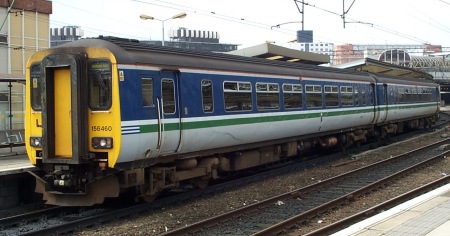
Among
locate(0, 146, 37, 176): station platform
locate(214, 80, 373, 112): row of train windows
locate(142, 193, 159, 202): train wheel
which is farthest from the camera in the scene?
locate(214, 80, 373, 112): row of train windows

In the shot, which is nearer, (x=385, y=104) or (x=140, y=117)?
(x=140, y=117)

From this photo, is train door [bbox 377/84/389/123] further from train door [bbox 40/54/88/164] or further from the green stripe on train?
train door [bbox 40/54/88/164]

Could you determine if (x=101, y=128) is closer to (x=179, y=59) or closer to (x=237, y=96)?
→ (x=179, y=59)

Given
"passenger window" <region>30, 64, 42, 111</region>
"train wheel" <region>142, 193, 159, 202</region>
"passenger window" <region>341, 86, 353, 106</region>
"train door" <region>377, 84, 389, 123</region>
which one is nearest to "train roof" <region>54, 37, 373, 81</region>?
"passenger window" <region>30, 64, 42, 111</region>

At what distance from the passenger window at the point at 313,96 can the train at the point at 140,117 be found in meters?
1.58

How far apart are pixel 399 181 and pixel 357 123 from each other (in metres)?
6.45

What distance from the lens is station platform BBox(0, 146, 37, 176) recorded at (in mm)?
10183

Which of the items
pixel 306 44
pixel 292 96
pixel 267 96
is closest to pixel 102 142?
pixel 267 96

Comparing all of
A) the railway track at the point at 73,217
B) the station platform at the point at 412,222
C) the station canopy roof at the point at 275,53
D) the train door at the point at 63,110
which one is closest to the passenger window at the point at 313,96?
the station canopy roof at the point at 275,53

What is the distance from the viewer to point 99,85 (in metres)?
8.82

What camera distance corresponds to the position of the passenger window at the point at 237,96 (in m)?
11.5

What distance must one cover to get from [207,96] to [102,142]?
118 inches

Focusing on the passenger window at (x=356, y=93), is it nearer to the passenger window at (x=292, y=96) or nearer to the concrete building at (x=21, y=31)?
the passenger window at (x=292, y=96)

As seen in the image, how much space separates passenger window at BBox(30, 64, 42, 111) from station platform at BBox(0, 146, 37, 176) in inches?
63.2
